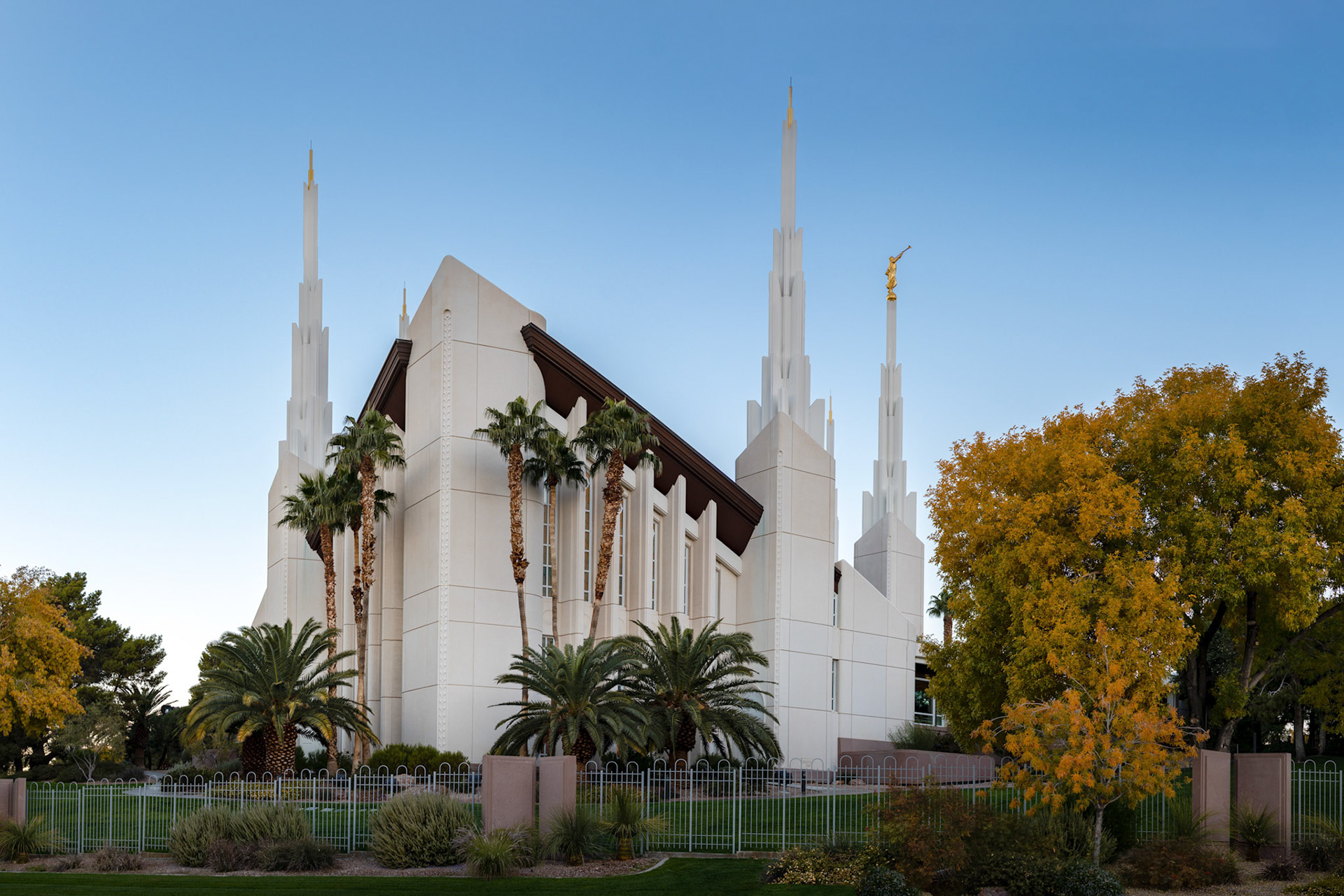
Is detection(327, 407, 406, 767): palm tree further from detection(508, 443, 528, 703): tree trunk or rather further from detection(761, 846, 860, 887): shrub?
detection(761, 846, 860, 887): shrub

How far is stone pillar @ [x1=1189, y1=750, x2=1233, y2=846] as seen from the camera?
22.7m

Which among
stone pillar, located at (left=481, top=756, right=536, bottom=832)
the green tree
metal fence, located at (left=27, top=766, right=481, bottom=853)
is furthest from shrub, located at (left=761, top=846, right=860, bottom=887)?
the green tree

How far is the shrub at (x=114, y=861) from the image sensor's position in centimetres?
2350

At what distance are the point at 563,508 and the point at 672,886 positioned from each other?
78.8 feet

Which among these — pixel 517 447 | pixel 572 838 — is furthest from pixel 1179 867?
pixel 517 447

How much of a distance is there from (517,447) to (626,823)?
19210mm

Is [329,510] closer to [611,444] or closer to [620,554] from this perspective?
[620,554]

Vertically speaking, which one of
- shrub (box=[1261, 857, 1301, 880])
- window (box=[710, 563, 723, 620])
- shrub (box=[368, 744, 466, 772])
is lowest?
shrub (box=[368, 744, 466, 772])

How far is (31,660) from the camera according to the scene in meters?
41.7

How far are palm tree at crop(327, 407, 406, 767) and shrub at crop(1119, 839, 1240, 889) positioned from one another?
27.0m

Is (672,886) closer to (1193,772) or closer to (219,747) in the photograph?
(1193,772)

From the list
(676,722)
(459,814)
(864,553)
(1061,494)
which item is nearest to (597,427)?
(676,722)

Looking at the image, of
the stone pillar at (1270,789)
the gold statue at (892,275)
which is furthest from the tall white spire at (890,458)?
the stone pillar at (1270,789)

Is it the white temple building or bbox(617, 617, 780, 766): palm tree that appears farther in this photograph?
the white temple building
